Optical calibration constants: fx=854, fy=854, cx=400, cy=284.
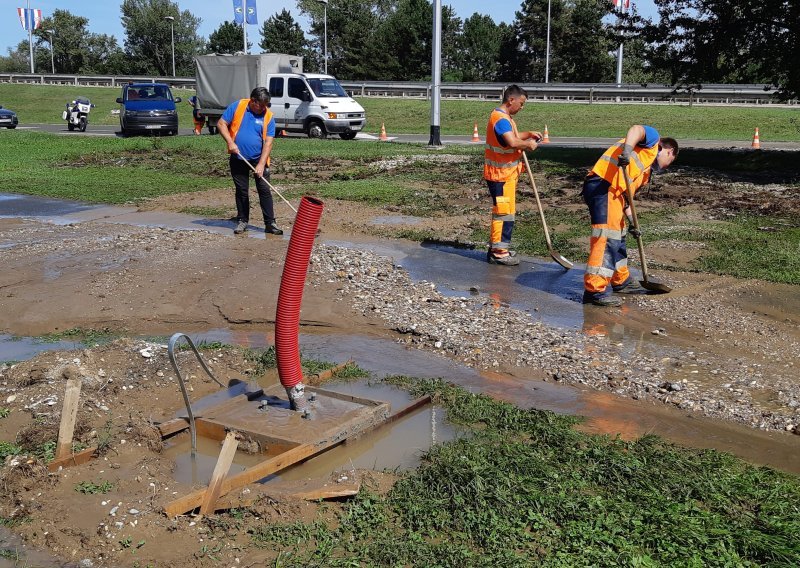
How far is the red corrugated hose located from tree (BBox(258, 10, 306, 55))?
9534 centimetres

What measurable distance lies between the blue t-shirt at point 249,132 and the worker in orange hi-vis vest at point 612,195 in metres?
4.80

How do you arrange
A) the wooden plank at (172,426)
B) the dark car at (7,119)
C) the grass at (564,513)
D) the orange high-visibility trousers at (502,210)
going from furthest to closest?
1. the dark car at (7,119)
2. the orange high-visibility trousers at (502,210)
3. the wooden plank at (172,426)
4. the grass at (564,513)

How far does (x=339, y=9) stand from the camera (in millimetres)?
98562

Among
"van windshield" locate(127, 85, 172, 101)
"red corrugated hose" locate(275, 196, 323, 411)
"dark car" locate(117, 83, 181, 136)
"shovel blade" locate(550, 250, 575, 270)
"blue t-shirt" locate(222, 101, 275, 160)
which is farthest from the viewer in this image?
"van windshield" locate(127, 85, 172, 101)

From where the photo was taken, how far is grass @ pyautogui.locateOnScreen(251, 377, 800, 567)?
4.02m

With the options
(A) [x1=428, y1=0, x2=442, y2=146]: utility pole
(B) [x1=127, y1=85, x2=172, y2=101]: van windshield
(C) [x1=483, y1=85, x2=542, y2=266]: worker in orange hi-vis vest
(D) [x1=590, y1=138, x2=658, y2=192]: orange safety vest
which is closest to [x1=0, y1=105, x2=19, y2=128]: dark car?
(B) [x1=127, y1=85, x2=172, y2=101]: van windshield

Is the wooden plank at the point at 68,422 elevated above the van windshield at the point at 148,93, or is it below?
below

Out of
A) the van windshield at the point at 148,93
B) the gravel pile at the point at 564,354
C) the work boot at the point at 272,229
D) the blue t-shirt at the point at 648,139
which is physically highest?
the van windshield at the point at 148,93

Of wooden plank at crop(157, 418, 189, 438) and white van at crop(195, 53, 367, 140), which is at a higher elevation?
white van at crop(195, 53, 367, 140)

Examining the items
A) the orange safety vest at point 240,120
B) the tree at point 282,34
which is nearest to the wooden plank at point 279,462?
the orange safety vest at point 240,120

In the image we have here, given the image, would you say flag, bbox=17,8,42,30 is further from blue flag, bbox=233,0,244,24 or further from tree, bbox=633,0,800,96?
tree, bbox=633,0,800,96

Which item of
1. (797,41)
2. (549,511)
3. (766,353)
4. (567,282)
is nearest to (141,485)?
(549,511)

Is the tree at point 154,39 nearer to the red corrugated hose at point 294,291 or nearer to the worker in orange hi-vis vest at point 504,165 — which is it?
the worker in orange hi-vis vest at point 504,165

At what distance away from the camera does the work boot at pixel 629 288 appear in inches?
A: 360
